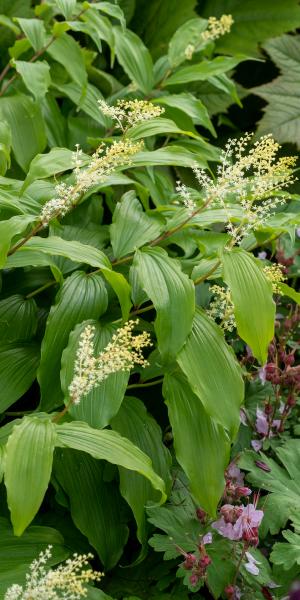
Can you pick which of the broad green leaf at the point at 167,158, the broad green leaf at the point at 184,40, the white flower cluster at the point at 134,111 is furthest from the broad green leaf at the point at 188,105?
the white flower cluster at the point at 134,111

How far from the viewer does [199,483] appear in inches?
66.3

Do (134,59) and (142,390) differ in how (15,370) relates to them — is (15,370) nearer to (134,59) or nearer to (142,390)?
(142,390)

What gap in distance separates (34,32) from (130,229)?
78 cm

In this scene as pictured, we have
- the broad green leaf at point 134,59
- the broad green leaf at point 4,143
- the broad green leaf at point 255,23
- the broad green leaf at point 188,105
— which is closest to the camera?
the broad green leaf at point 4,143

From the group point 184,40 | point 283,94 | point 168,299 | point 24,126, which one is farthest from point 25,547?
point 283,94

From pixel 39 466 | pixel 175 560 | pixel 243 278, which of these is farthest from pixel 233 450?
pixel 39 466

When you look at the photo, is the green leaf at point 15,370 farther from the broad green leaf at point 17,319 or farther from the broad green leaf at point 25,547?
the broad green leaf at point 25,547

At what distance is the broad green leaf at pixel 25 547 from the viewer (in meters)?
1.65

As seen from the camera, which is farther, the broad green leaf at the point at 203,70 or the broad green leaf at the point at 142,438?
the broad green leaf at the point at 203,70

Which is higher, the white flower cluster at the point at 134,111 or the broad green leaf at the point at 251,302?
the white flower cluster at the point at 134,111

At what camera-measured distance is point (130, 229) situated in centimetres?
199

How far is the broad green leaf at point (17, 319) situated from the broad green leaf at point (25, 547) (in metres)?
0.46

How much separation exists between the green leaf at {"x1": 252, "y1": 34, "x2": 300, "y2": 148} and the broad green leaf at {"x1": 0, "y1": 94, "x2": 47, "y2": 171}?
96 centimetres

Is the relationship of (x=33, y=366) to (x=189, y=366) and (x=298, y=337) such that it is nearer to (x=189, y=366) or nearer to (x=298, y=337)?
(x=189, y=366)
